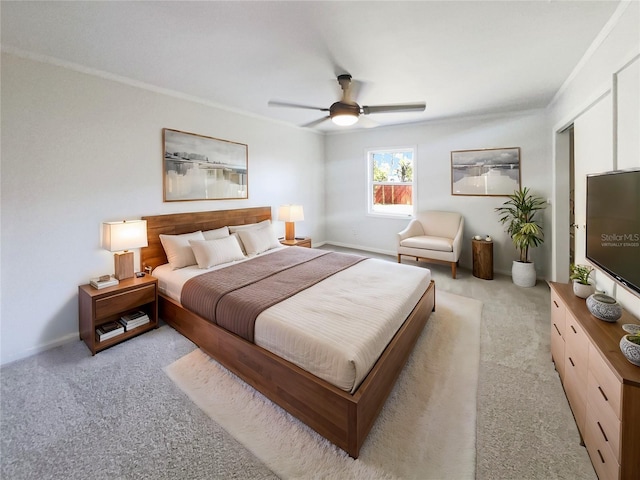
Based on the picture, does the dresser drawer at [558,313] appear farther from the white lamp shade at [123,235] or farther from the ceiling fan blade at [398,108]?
the white lamp shade at [123,235]

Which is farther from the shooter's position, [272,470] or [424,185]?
[424,185]

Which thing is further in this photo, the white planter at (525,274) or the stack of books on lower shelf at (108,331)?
the white planter at (525,274)

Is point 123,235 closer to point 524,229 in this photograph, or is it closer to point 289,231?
point 289,231

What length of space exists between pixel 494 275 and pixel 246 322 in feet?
13.8

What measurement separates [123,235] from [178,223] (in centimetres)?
86

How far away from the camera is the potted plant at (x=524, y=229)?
3.99 meters

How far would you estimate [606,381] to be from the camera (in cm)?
128

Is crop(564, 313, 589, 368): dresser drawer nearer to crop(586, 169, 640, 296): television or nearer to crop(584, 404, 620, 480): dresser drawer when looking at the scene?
crop(584, 404, 620, 480): dresser drawer

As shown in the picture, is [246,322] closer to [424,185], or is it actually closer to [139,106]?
[139,106]

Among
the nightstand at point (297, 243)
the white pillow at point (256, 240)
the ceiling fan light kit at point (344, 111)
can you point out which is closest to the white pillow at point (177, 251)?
the white pillow at point (256, 240)

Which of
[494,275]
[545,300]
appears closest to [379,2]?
[545,300]

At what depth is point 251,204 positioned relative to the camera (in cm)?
468

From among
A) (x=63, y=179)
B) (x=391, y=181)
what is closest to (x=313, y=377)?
(x=63, y=179)

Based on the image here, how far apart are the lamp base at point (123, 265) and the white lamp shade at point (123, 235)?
0.13 m
